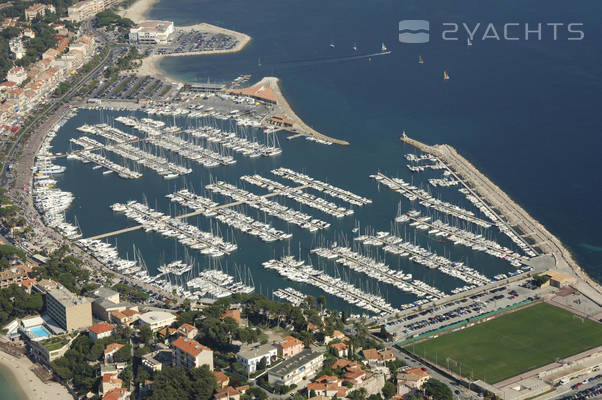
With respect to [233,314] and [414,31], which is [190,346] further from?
[414,31]

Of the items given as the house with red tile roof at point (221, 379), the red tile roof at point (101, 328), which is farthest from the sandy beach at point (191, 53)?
the house with red tile roof at point (221, 379)

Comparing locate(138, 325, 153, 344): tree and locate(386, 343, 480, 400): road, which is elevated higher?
locate(138, 325, 153, 344): tree

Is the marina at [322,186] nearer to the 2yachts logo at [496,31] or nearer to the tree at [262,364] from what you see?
the tree at [262,364]

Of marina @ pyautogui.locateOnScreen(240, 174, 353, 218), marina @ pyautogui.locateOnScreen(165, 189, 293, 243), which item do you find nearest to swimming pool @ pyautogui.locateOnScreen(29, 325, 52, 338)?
marina @ pyautogui.locateOnScreen(165, 189, 293, 243)

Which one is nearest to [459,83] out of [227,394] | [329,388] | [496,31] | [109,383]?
[496,31]

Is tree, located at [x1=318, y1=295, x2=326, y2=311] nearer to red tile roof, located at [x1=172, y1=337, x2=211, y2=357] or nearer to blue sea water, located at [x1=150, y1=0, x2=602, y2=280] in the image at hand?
red tile roof, located at [x1=172, y1=337, x2=211, y2=357]

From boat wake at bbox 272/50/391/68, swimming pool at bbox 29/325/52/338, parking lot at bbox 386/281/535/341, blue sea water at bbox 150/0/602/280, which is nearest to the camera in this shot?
swimming pool at bbox 29/325/52/338
